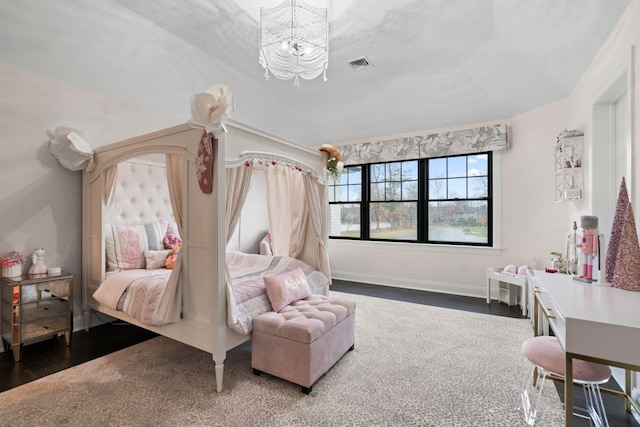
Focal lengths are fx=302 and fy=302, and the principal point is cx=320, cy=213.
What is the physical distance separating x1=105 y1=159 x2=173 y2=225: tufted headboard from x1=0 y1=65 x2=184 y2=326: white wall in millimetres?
341

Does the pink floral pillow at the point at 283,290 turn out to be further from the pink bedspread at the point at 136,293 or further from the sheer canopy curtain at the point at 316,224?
the pink bedspread at the point at 136,293

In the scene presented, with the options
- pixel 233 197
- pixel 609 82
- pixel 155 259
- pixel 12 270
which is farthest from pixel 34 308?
pixel 609 82

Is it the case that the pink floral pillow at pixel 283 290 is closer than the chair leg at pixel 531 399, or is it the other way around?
the chair leg at pixel 531 399

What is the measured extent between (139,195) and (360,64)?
10.6 ft

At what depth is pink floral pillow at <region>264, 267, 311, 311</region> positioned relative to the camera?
2594 millimetres

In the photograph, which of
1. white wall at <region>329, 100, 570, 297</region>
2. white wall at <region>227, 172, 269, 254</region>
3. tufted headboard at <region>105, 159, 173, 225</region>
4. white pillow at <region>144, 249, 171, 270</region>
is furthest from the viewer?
white wall at <region>227, 172, 269, 254</region>

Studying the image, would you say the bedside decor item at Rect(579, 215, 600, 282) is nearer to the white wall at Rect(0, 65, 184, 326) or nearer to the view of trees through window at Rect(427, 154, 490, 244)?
the view of trees through window at Rect(427, 154, 490, 244)

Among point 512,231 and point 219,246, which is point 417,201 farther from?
point 219,246

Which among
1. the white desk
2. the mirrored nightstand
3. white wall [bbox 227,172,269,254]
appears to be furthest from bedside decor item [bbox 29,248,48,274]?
the white desk

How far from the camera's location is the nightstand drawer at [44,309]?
2.60 metres

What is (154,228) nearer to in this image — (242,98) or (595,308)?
(242,98)

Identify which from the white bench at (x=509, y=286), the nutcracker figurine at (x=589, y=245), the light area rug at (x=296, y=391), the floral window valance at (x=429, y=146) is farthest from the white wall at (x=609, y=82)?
the light area rug at (x=296, y=391)

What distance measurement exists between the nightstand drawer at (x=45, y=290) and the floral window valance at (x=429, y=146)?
445 centimetres

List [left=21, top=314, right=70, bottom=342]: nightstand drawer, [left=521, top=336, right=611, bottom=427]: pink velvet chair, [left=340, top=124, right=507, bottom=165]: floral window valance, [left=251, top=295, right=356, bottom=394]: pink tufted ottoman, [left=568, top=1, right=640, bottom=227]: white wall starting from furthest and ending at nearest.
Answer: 1. [left=340, top=124, right=507, bottom=165]: floral window valance
2. [left=21, top=314, right=70, bottom=342]: nightstand drawer
3. [left=251, top=295, right=356, bottom=394]: pink tufted ottoman
4. [left=568, top=1, right=640, bottom=227]: white wall
5. [left=521, top=336, right=611, bottom=427]: pink velvet chair
